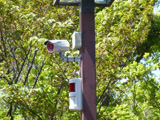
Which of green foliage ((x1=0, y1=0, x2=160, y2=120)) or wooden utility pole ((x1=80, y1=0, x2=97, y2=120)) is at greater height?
green foliage ((x1=0, y1=0, x2=160, y2=120))

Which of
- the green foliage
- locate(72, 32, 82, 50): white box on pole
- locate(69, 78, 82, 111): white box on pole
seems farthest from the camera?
the green foliage

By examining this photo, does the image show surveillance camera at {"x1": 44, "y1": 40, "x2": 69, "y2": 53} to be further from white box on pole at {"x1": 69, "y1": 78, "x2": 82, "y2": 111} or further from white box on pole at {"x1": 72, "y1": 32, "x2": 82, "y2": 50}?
white box on pole at {"x1": 69, "y1": 78, "x2": 82, "y2": 111}

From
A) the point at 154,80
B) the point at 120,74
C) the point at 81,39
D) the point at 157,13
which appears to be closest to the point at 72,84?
the point at 81,39

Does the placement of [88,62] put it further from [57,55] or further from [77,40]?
[57,55]

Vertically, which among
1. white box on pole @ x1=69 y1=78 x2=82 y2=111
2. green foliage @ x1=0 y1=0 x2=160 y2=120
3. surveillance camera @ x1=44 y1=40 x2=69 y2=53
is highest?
green foliage @ x1=0 y1=0 x2=160 y2=120

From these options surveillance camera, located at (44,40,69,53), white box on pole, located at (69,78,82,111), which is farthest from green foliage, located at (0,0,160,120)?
white box on pole, located at (69,78,82,111)

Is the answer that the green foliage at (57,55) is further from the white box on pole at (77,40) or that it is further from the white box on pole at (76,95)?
the white box on pole at (76,95)

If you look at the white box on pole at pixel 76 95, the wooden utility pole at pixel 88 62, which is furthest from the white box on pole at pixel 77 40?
the white box on pole at pixel 76 95

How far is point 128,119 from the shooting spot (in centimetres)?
906

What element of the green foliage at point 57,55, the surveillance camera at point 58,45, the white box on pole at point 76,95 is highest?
the green foliage at point 57,55

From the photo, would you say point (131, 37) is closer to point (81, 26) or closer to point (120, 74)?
point (120, 74)

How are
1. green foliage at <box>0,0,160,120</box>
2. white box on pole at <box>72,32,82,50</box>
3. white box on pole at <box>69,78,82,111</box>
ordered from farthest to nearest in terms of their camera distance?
green foliage at <box>0,0,160,120</box>, white box on pole at <box>72,32,82,50</box>, white box on pole at <box>69,78,82,111</box>

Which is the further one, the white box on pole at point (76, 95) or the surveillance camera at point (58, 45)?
the surveillance camera at point (58, 45)

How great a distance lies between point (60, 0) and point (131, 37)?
395 cm
